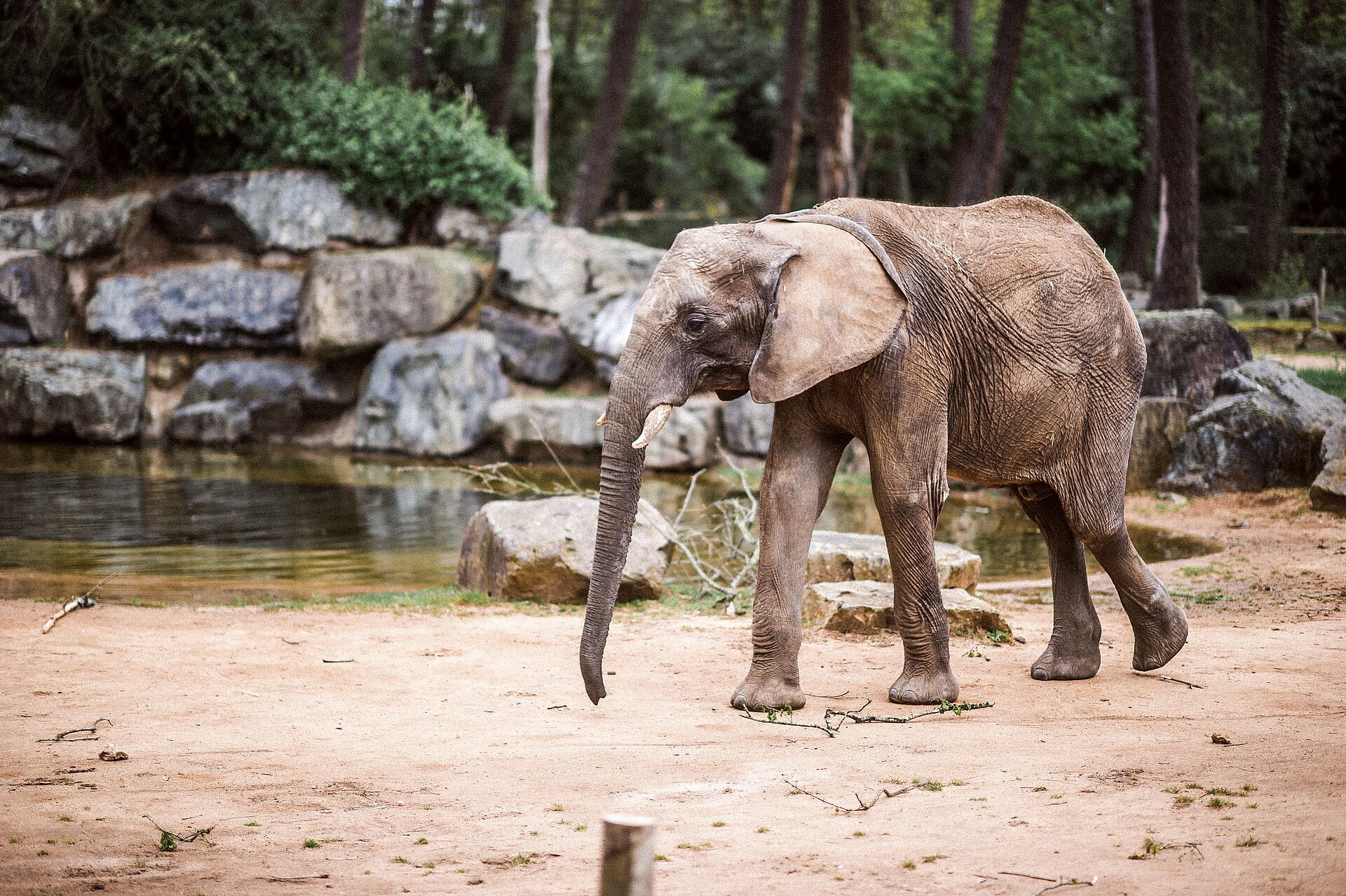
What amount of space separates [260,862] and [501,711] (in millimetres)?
2224

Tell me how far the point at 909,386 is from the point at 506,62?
25.1 meters

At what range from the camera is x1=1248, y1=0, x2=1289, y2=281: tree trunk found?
24.5m

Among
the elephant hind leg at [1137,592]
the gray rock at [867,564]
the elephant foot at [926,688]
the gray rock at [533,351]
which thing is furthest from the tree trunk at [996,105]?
the elephant foot at [926,688]

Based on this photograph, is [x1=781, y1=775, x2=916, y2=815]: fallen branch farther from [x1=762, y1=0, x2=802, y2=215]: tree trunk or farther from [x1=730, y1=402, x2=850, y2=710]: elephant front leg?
[x1=762, y1=0, x2=802, y2=215]: tree trunk

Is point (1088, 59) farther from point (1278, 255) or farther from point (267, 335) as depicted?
point (267, 335)

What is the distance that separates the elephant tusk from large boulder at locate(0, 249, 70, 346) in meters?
19.2

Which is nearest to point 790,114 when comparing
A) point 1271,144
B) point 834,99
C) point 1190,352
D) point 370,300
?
point 834,99

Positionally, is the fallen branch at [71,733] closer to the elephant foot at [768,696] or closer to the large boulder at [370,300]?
the elephant foot at [768,696]

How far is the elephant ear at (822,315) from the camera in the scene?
18.4ft

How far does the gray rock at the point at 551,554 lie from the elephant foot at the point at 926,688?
344cm

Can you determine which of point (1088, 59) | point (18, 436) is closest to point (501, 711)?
point (18, 436)

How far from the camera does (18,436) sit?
69.4ft

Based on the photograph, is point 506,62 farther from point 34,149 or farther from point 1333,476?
point 1333,476

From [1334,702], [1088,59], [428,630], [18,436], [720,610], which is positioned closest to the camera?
[1334,702]
